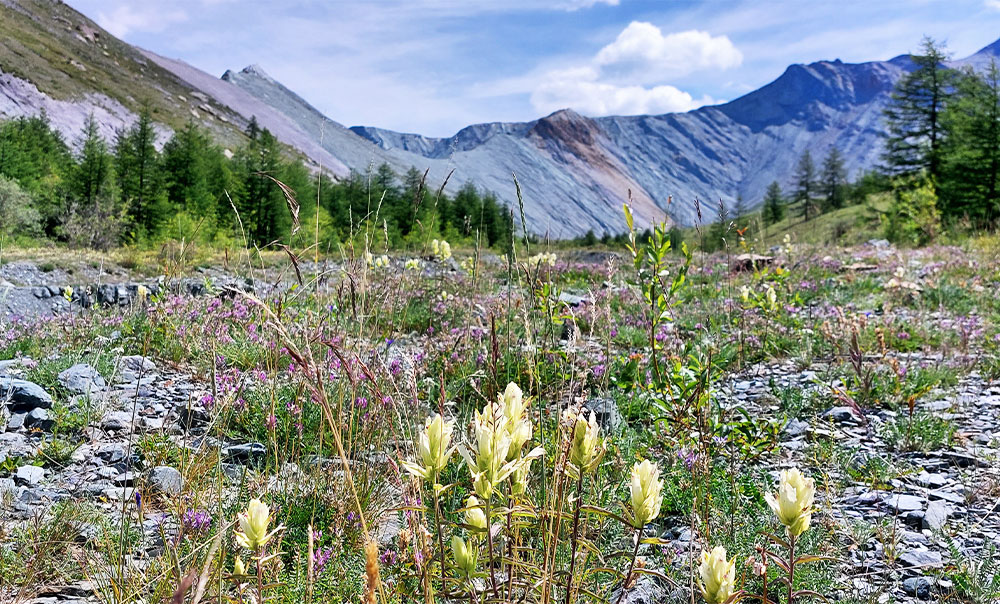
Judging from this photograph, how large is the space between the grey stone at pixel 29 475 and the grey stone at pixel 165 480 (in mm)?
531

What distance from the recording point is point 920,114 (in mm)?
35469

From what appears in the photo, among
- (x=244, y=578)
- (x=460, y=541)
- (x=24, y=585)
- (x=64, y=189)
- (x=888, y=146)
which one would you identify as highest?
(x=888, y=146)

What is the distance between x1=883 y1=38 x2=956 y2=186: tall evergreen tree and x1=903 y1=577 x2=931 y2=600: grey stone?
40.6 m

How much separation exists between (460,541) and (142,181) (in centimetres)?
2244

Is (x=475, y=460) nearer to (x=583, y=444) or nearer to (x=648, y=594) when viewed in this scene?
(x=583, y=444)

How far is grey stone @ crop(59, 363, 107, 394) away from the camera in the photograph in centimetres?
361

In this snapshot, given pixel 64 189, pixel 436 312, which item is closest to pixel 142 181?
pixel 64 189

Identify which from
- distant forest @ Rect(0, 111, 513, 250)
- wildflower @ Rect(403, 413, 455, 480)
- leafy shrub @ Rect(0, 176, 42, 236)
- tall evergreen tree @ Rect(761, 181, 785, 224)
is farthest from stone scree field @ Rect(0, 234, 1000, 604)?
tall evergreen tree @ Rect(761, 181, 785, 224)

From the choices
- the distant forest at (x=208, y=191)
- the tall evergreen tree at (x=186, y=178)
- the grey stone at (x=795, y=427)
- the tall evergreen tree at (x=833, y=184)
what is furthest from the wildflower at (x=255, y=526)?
the tall evergreen tree at (x=833, y=184)

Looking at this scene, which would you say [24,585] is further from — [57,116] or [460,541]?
[57,116]

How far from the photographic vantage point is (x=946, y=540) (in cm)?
225

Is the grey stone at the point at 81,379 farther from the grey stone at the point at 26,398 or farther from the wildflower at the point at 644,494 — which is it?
the wildflower at the point at 644,494

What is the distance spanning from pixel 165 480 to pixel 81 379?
171 centimetres

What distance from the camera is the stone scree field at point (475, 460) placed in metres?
1.38
